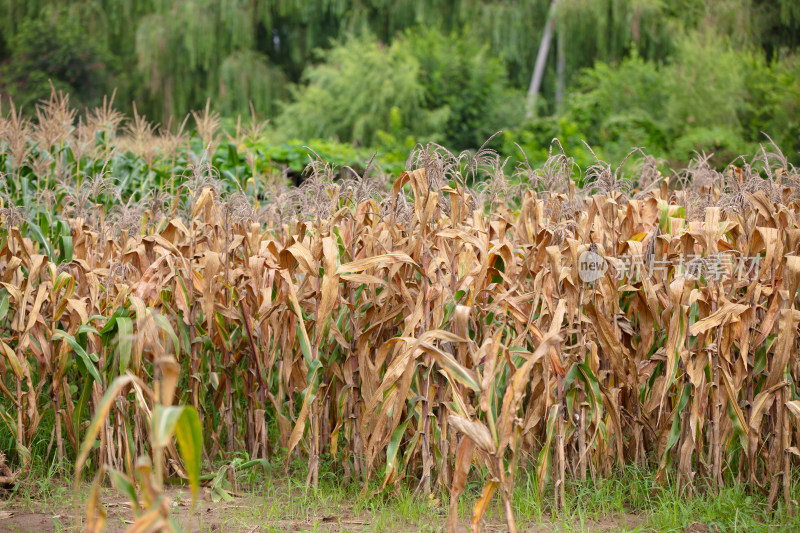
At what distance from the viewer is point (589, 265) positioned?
2.74 meters

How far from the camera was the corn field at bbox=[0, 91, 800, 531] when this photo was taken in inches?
107

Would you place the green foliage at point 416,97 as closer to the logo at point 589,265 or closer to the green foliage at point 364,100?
the green foliage at point 364,100

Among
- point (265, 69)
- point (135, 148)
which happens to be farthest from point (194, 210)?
point (265, 69)

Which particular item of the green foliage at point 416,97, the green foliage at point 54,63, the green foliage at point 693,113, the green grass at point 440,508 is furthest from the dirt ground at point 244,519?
the green foliage at point 54,63

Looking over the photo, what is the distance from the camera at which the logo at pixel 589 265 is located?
274 cm

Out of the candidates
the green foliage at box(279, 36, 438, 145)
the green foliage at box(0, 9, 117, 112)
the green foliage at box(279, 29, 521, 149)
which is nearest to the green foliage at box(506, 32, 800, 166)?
the green foliage at box(279, 29, 521, 149)

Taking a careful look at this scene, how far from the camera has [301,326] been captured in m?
2.76

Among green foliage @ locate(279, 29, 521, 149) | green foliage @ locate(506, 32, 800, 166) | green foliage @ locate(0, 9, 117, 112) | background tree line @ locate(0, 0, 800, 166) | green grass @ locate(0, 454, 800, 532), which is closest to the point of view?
green grass @ locate(0, 454, 800, 532)

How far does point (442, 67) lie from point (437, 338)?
41.4ft

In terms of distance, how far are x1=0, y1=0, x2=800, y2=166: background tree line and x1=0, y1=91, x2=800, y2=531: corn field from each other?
27.1ft

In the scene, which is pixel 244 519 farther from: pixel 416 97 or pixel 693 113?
pixel 693 113

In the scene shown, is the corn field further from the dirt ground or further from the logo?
the dirt ground

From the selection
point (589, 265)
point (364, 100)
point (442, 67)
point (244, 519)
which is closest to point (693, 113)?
point (442, 67)

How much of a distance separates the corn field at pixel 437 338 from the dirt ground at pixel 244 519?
16 cm
